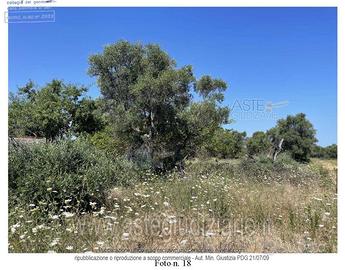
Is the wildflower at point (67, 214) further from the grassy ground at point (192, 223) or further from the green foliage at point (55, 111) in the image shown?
the green foliage at point (55, 111)

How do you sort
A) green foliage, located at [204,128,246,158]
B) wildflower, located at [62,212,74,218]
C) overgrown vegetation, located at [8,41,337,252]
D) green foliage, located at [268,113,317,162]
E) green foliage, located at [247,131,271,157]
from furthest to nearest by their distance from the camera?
green foliage, located at [247,131,271,157]
green foliage, located at [268,113,317,162]
green foliage, located at [204,128,246,158]
wildflower, located at [62,212,74,218]
overgrown vegetation, located at [8,41,337,252]

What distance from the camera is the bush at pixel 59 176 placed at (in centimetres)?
649

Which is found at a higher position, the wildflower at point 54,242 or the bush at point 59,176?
the bush at point 59,176

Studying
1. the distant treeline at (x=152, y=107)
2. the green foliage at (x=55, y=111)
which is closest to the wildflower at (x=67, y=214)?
the distant treeline at (x=152, y=107)

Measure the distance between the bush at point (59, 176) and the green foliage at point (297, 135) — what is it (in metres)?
16.2

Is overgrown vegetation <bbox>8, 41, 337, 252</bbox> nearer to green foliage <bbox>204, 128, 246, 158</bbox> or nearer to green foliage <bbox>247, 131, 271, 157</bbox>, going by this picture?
green foliage <bbox>204, 128, 246, 158</bbox>

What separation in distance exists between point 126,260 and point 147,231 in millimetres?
797

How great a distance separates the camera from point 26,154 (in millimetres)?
7168

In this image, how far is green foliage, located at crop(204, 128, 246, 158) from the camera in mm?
16497

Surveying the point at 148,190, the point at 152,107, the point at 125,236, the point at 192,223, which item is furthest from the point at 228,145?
the point at 125,236

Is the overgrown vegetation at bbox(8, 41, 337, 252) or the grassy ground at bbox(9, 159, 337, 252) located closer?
the grassy ground at bbox(9, 159, 337, 252)

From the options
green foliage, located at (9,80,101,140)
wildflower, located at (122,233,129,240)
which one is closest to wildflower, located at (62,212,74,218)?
wildflower, located at (122,233,129,240)

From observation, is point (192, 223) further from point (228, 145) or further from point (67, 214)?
point (228, 145)

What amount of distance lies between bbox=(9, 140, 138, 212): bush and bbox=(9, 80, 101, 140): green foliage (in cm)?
1446
